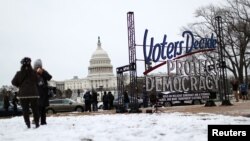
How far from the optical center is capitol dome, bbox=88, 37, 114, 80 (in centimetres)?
13138

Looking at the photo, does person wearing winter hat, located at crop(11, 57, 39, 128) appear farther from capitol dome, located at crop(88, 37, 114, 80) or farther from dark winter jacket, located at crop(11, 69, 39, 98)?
capitol dome, located at crop(88, 37, 114, 80)

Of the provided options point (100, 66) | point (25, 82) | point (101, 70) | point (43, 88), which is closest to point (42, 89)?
point (43, 88)

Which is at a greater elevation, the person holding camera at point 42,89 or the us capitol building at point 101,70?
the us capitol building at point 101,70

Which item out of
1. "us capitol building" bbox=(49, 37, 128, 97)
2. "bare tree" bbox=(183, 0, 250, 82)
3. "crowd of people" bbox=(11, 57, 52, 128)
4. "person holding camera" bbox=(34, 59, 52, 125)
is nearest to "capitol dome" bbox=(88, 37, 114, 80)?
"us capitol building" bbox=(49, 37, 128, 97)

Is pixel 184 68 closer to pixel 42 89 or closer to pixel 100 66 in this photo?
pixel 42 89

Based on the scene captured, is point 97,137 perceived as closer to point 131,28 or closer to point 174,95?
point 131,28

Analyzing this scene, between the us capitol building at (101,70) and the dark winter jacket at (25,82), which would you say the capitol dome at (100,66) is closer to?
the us capitol building at (101,70)

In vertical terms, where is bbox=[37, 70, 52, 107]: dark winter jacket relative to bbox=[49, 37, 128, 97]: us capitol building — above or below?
below

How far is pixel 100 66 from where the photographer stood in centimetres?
13038

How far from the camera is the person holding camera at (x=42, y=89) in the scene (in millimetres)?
10422

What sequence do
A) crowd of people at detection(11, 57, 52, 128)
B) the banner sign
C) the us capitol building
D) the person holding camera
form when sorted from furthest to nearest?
the us capitol building, the banner sign, the person holding camera, crowd of people at detection(11, 57, 52, 128)

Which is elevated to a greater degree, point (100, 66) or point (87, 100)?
point (100, 66)

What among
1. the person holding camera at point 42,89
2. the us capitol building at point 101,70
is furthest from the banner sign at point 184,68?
the us capitol building at point 101,70

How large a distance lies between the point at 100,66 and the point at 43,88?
394 feet
